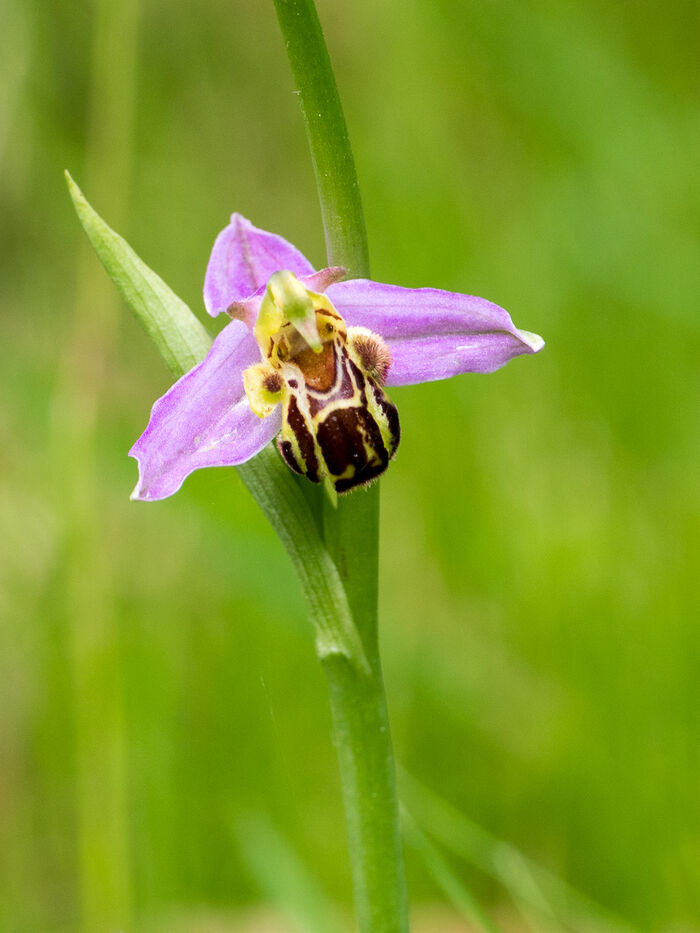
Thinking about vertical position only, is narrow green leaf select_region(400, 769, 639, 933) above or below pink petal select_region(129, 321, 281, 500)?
below

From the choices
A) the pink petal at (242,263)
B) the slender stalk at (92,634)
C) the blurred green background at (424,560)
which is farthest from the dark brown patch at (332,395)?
the slender stalk at (92,634)

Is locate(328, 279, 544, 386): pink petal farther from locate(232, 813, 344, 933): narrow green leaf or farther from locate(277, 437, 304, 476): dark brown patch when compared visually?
locate(232, 813, 344, 933): narrow green leaf

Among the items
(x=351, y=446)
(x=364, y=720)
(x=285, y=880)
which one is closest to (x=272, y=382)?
(x=351, y=446)

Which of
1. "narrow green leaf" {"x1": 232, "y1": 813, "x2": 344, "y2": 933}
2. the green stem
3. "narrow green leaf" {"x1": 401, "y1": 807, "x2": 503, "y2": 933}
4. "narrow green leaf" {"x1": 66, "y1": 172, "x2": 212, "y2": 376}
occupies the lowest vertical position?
"narrow green leaf" {"x1": 232, "y1": 813, "x2": 344, "y2": 933}

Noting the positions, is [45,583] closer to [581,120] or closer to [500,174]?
[581,120]

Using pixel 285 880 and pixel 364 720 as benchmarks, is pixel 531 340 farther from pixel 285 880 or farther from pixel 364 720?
pixel 285 880

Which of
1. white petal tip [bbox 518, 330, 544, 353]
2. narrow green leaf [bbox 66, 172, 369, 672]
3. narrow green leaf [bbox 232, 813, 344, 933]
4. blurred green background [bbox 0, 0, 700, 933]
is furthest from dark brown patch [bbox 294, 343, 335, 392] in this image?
narrow green leaf [bbox 232, 813, 344, 933]

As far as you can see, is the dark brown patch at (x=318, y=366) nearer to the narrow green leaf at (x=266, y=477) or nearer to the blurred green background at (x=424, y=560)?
the narrow green leaf at (x=266, y=477)

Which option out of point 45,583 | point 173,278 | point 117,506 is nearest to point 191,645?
point 45,583
